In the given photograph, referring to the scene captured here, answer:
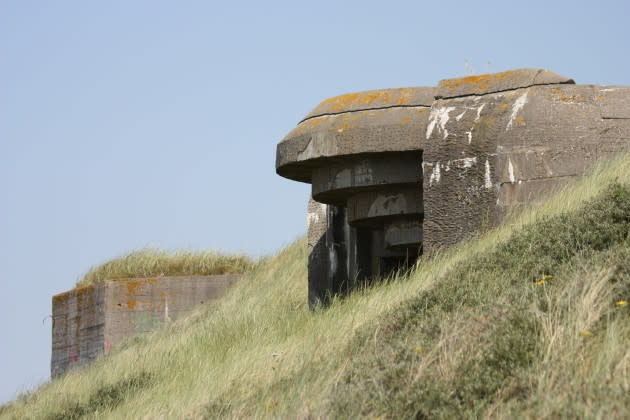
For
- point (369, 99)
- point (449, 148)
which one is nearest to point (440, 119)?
point (449, 148)

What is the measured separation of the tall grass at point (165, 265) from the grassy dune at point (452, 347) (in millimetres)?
6489

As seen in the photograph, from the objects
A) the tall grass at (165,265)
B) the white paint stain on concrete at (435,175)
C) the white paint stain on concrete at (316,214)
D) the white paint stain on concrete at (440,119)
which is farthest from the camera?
the tall grass at (165,265)

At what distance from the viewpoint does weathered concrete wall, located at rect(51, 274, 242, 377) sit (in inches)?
551

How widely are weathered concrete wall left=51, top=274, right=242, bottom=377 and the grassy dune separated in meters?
5.45

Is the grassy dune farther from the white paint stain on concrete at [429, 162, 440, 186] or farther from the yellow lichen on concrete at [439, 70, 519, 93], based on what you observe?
the yellow lichen on concrete at [439, 70, 519, 93]

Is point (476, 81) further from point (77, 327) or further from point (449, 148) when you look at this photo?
point (77, 327)

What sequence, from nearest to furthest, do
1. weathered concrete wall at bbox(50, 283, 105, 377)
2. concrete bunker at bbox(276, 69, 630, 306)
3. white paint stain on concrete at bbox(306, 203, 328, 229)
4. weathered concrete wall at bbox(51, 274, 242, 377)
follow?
concrete bunker at bbox(276, 69, 630, 306)
white paint stain on concrete at bbox(306, 203, 328, 229)
weathered concrete wall at bbox(51, 274, 242, 377)
weathered concrete wall at bbox(50, 283, 105, 377)

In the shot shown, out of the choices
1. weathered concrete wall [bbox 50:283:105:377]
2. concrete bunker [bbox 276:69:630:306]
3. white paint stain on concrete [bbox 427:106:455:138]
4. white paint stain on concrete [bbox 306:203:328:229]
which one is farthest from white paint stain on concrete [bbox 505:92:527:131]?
weathered concrete wall [bbox 50:283:105:377]

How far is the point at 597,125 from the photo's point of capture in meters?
7.82

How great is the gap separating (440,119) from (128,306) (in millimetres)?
7411

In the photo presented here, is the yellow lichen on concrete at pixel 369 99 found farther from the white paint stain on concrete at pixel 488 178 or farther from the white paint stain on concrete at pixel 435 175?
the white paint stain on concrete at pixel 488 178

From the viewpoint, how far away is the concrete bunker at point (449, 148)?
776cm

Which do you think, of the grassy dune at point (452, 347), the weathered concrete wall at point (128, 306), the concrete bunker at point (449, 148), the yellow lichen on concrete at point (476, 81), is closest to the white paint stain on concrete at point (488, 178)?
the concrete bunker at point (449, 148)

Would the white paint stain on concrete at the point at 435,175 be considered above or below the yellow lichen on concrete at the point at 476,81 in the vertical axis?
below
